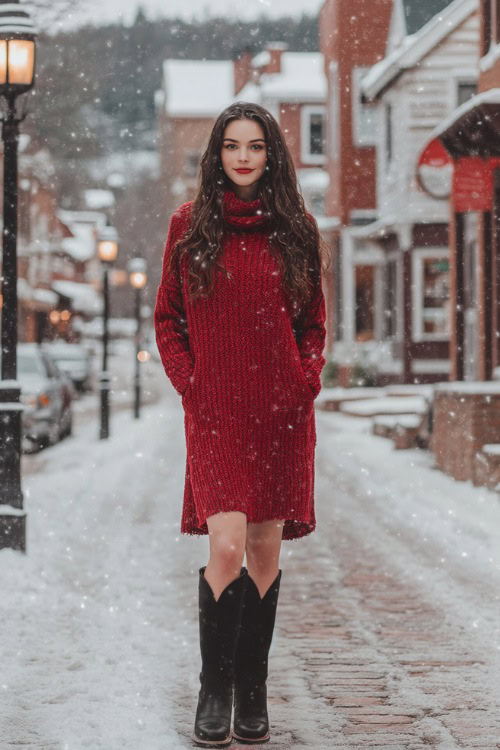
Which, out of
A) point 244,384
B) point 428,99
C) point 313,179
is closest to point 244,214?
point 244,384

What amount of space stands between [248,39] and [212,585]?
51.1 m

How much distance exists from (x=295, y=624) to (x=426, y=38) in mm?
17382

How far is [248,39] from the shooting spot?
173ft

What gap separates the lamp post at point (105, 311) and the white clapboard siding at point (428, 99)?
582 cm

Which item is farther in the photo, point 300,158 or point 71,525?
point 300,158

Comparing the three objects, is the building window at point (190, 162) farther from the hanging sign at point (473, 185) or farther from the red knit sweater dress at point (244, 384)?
the red knit sweater dress at point (244, 384)

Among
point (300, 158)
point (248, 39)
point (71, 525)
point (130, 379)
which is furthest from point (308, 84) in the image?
point (71, 525)

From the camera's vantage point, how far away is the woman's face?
3.83 meters

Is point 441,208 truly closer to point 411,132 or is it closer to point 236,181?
point 411,132

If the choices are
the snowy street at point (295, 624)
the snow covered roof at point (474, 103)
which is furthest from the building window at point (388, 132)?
the snowy street at point (295, 624)

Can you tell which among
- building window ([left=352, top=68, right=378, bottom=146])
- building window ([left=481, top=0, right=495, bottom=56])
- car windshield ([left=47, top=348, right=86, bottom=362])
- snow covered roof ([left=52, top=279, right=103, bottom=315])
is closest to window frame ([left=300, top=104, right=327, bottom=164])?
building window ([left=352, top=68, right=378, bottom=146])

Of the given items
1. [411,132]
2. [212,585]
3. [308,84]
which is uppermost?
[308,84]

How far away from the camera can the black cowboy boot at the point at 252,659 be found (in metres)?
3.92

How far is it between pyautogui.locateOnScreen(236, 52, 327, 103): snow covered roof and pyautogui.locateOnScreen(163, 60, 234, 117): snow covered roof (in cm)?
3383
